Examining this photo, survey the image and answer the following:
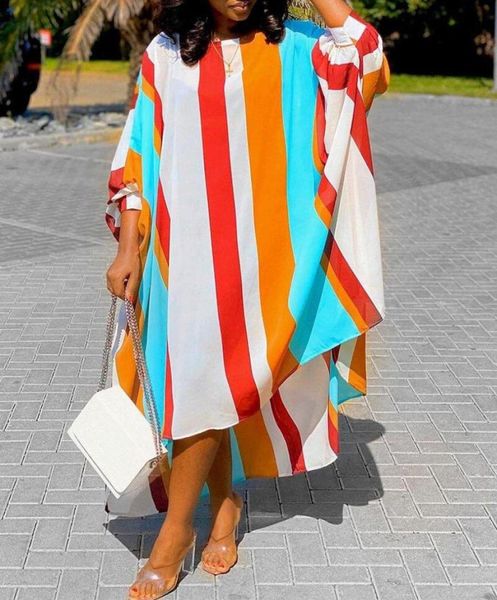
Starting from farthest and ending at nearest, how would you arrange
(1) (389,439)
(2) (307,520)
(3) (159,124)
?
1. (1) (389,439)
2. (2) (307,520)
3. (3) (159,124)

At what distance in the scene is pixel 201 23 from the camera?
2.77 metres

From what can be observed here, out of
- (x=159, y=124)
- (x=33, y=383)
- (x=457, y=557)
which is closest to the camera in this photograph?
(x=159, y=124)

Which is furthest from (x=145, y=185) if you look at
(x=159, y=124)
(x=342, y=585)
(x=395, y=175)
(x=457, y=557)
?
(x=395, y=175)

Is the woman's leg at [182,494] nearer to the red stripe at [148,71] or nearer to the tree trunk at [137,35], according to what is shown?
the red stripe at [148,71]

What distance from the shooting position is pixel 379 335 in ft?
18.6

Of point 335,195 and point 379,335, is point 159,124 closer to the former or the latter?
point 335,195

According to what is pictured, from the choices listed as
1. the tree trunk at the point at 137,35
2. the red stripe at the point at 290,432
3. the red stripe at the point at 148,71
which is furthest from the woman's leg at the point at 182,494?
the tree trunk at the point at 137,35

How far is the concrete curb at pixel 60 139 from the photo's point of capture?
1263 cm

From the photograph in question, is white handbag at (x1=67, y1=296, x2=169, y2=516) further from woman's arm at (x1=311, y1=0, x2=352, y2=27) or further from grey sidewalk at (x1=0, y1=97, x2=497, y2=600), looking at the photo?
woman's arm at (x1=311, y1=0, x2=352, y2=27)

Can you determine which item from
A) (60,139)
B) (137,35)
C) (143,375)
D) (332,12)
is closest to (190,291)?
(143,375)

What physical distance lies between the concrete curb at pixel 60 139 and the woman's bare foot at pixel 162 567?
10.1 m

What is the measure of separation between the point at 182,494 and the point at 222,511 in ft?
0.93

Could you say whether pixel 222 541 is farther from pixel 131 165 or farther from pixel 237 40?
pixel 237 40

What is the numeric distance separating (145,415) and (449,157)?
32.0 feet
